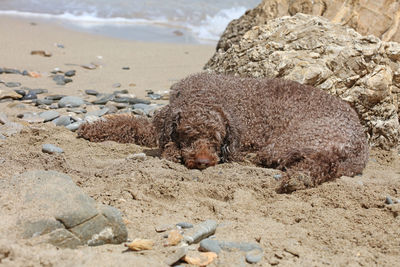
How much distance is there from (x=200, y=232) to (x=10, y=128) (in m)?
3.64

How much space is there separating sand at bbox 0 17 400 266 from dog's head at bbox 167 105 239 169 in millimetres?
151

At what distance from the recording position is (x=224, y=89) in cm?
582

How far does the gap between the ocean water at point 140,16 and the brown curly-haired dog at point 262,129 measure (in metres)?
9.91

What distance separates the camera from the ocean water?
1659cm

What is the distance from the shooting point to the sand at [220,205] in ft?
9.75

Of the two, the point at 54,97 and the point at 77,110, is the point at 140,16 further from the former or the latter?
the point at 77,110

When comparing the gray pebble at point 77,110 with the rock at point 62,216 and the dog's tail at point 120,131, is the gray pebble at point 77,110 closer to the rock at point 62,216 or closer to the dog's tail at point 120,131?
the dog's tail at point 120,131

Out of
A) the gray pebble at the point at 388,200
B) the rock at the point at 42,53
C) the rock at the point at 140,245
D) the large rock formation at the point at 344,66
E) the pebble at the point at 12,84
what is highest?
the large rock formation at the point at 344,66

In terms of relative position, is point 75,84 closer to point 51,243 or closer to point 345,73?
point 345,73

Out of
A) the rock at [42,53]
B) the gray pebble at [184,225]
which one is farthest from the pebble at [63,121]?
the rock at [42,53]

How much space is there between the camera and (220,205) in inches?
156

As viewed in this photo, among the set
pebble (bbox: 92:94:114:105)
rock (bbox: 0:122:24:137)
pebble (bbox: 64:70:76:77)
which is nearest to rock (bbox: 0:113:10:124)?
rock (bbox: 0:122:24:137)

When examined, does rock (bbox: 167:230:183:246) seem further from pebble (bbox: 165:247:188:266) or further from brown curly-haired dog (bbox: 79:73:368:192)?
brown curly-haired dog (bbox: 79:73:368:192)

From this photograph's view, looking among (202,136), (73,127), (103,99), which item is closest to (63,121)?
(73,127)
